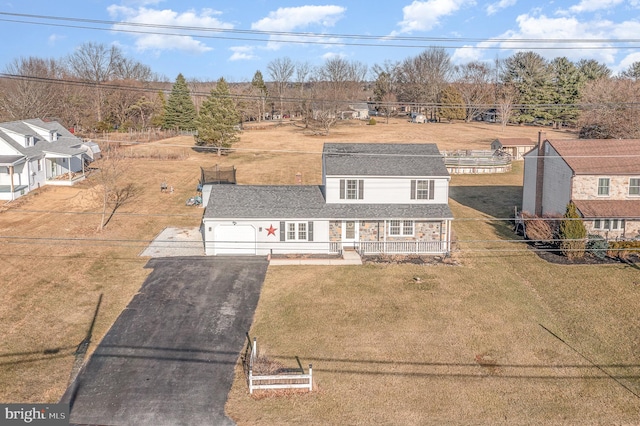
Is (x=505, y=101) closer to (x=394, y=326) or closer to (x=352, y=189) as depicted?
(x=352, y=189)

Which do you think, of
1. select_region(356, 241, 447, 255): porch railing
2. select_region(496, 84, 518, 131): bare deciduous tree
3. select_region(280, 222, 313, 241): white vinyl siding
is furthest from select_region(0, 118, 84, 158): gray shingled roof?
select_region(496, 84, 518, 131): bare deciduous tree

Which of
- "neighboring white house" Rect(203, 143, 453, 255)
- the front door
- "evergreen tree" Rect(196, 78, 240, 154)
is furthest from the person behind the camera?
"evergreen tree" Rect(196, 78, 240, 154)

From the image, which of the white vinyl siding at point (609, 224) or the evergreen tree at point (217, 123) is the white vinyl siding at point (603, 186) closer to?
the white vinyl siding at point (609, 224)

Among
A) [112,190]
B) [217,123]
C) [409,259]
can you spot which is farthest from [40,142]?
[409,259]

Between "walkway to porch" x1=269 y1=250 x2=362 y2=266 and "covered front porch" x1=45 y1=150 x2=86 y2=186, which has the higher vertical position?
"covered front porch" x1=45 y1=150 x2=86 y2=186

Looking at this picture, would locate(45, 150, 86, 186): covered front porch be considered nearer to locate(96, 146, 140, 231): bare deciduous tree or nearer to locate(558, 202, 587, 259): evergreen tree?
locate(96, 146, 140, 231): bare deciduous tree

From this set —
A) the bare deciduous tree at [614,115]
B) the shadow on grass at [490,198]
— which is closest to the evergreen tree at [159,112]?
the shadow on grass at [490,198]

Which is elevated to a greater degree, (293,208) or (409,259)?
(293,208)
